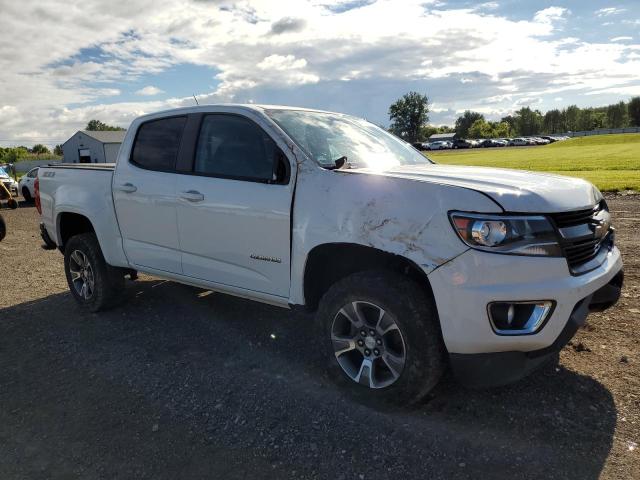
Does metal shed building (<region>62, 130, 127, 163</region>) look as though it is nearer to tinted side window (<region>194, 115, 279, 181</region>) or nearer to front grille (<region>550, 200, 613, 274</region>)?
tinted side window (<region>194, 115, 279, 181</region>)

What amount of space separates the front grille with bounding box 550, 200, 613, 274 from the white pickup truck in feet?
0.04

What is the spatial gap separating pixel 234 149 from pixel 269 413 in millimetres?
1950

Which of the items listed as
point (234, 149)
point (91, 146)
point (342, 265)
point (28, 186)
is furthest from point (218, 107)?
point (91, 146)

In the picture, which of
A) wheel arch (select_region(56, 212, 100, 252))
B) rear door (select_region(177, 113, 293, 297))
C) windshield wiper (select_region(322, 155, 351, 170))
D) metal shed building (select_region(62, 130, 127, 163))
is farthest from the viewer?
metal shed building (select_region(62, 130, 127, 163))

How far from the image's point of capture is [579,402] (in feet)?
10.7

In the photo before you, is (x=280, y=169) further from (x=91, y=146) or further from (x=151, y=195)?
(x=91, y=146)

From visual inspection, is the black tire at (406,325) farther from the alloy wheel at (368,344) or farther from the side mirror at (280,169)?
the side mirror at (280,169)

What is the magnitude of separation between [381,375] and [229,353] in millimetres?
1503

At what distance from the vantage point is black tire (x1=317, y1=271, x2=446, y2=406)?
9.86 ft

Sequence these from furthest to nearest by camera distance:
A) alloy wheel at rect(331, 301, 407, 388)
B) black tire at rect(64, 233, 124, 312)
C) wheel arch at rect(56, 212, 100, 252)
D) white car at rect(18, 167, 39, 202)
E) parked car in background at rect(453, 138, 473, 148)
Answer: parked car in background at rect(453, 138, 473, 148), white car at rect(18, 167, 39, 202), wheel arch at rect(56, 212, 100, 252), black tire at rect(64, 233, 124, 312), alloy wheel at rect(331, 301, 407, 388)

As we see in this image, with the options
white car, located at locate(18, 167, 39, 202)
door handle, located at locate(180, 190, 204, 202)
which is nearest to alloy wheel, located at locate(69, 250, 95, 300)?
door handle, located at locate(180, 190, 204, 202)

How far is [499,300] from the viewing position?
2.75 m

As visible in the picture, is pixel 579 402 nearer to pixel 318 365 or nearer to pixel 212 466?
pixel 318 365

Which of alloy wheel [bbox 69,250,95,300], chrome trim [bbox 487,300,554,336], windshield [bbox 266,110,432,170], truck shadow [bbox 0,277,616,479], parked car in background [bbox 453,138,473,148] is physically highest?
windshield [bbox 266,110,432,170]
